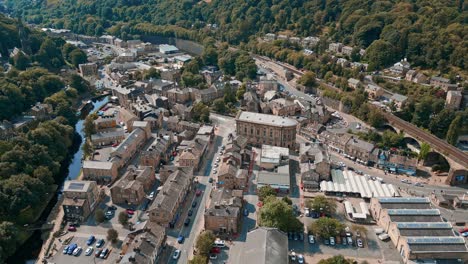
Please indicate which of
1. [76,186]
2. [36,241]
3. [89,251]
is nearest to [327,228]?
[89,251]

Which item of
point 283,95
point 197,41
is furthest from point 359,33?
point 197,41

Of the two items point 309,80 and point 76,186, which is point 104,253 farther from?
point 309,80

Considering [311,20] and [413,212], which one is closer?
[413,212]

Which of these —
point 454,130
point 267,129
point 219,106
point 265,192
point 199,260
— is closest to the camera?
point 199,260

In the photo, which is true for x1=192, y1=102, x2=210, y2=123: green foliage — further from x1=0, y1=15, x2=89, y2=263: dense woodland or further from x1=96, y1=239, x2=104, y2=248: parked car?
x1=96, y1=239, x2=104, y2=248: parked car

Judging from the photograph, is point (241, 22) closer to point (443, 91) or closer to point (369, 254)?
point (443, 91)

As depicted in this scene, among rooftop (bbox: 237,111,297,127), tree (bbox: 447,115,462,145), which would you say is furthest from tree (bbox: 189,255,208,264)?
tree (bbox: 447,115,462,145)
